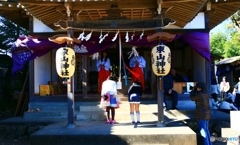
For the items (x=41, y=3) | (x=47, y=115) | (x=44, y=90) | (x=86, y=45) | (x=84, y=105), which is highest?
(x=41, y=3)

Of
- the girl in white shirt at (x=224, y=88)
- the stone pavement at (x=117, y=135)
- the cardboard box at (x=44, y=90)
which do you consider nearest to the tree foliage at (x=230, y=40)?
the girl in white shirt at (x=224, y=88)

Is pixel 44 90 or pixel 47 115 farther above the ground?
pixel 44 90

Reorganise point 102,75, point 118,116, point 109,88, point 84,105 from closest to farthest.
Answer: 1. point 109,88
2. point 118,116
3. point 84,105
4. point 102,75

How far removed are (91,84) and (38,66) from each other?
3.15m

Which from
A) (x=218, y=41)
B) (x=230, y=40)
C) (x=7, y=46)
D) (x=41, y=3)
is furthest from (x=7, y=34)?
(x=218, y=41)

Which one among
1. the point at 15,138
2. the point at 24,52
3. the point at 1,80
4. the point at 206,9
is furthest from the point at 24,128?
the point at 1,80

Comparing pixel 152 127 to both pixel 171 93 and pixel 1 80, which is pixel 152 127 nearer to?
pixel 171 93

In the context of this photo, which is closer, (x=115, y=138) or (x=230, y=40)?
(x=115, y=138)

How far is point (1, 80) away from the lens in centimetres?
1781

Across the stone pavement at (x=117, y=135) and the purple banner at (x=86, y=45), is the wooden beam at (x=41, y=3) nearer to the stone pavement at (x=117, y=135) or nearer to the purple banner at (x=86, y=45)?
the purple banner at (x=86, y=45)

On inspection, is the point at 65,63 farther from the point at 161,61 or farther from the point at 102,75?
the point at 102,75

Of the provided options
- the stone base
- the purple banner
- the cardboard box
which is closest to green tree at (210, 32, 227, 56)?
the purple banner

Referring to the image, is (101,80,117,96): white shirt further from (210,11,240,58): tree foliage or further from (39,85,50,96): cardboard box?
(210,11,240,58): tree foliage

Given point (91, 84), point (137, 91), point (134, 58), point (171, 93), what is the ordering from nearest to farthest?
1. point (137, 91)
2. point (171, 93)
3. point (134, 58)
4. point (91, 84)
